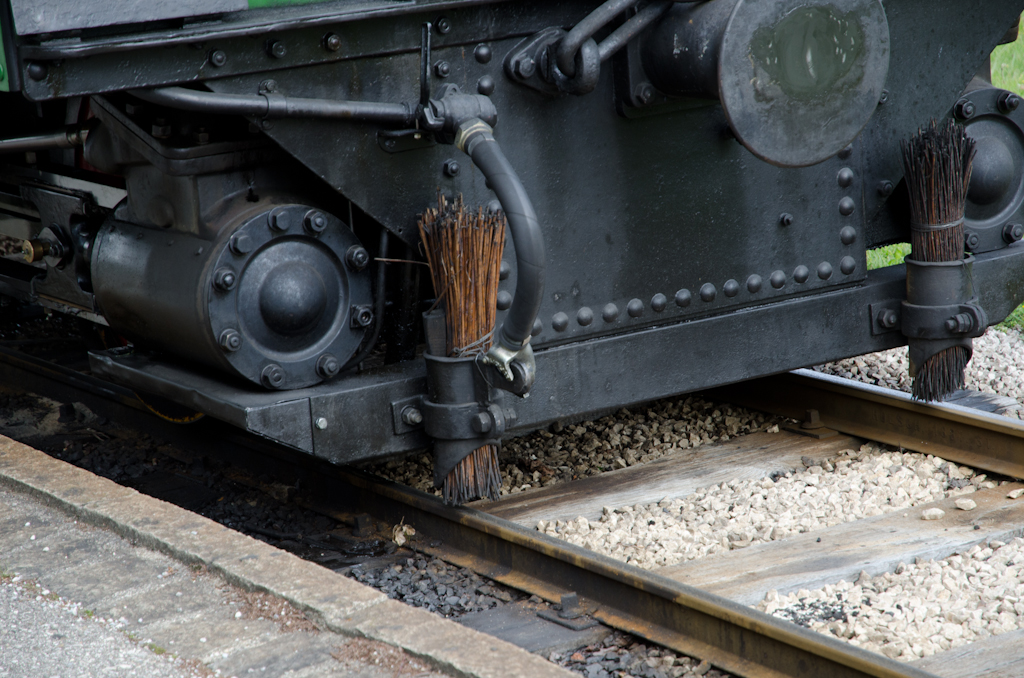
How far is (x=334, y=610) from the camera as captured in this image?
2.55 metres

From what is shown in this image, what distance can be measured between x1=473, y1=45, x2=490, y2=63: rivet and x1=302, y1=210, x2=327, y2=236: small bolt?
0.62m

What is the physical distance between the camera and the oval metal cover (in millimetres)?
3266

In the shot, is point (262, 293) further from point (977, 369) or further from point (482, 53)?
point (977, 369)

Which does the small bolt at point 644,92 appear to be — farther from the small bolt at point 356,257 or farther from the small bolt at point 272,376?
the small bolt at point 272,376

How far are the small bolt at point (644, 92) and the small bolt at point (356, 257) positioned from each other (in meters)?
0.92

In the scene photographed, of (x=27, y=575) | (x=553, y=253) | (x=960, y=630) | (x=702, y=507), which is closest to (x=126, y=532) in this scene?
(x=27, y=575)

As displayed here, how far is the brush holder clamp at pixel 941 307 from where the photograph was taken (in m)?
4.07

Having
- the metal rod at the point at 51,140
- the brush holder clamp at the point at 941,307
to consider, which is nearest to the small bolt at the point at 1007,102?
the brush holder clamp at the point at 941,307

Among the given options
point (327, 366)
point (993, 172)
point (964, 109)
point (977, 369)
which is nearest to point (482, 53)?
point (327, 366)

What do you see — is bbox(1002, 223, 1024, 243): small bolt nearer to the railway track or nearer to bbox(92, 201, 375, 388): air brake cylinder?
the railway track

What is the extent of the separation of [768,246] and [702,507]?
34.7 inches

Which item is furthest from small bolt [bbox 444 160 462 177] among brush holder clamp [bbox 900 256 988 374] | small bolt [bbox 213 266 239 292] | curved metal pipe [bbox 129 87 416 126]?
brush holder clamp [bbox 900 256 988 374]

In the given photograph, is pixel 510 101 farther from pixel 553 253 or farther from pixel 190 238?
pixel 190 238

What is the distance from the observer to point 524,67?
3.45 meters
